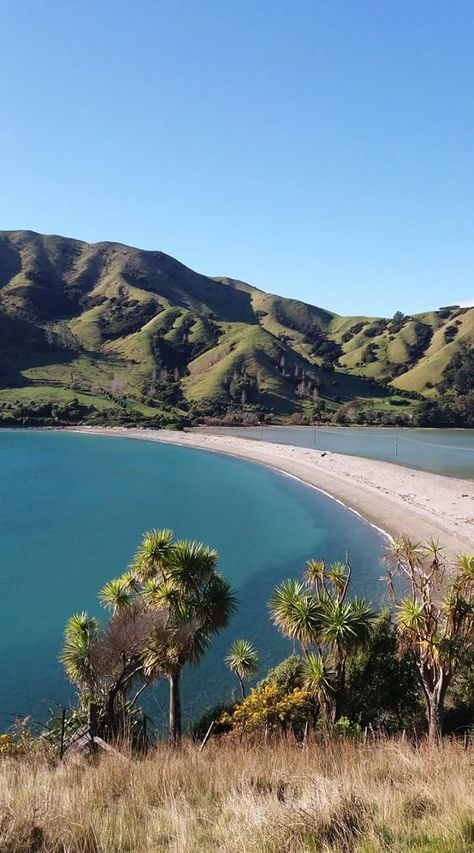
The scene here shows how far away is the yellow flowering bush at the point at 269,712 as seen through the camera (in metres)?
14.9

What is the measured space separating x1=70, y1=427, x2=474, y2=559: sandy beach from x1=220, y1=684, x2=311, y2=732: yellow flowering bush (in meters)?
28.1

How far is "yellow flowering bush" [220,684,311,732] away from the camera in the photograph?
14.9 m

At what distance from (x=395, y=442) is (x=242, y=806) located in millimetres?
125902

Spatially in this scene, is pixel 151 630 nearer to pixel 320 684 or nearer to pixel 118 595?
pixel 118 595

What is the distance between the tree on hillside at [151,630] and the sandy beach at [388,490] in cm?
2830

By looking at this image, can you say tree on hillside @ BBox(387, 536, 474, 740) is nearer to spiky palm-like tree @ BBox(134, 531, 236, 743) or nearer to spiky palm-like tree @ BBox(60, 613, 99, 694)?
spiky palm-like tree @ BBox(134, 531, 236, 743)

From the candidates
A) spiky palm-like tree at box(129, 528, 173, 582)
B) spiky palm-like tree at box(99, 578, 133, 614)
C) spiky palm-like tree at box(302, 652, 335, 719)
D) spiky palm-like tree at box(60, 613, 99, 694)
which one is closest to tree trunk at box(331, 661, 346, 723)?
spiky palm-like tree at box(302, 652, 335, 719)

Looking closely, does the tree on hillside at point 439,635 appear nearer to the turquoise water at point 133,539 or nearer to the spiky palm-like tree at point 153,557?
the spiky palm-like tree at point 153,557

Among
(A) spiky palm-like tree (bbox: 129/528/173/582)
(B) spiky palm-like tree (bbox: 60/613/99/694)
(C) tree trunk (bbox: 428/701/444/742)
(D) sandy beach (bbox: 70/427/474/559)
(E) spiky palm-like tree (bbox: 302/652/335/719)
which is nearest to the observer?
(C) tree trunk (bbox: 428/701/444/742)

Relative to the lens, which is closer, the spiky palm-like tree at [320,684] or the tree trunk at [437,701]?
the tree trunk at [437,701]

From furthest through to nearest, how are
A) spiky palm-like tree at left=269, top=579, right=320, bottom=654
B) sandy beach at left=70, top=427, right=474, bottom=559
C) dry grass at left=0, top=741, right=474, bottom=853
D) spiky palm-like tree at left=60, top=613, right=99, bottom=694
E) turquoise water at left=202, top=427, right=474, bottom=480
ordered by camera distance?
turquoise water at left=202, top=427, right=474, bottom=480, sandy beach at left=70, top=427, right=474, bottom=559, spiky palm-like tree at left=269, top=579, right=320, bottom=654, spiky palm-like tree at left=60, top=613, right=99, bottom=694, dry grass at left=0, top=741, right=474, bottom=853

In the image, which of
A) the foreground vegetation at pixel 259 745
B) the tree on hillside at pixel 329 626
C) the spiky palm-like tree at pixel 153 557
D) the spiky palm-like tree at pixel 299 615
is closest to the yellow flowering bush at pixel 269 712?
the foreground vegetation at pixel 259 745

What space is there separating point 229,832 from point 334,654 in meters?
10.9

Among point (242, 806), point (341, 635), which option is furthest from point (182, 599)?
point (242, 806)
